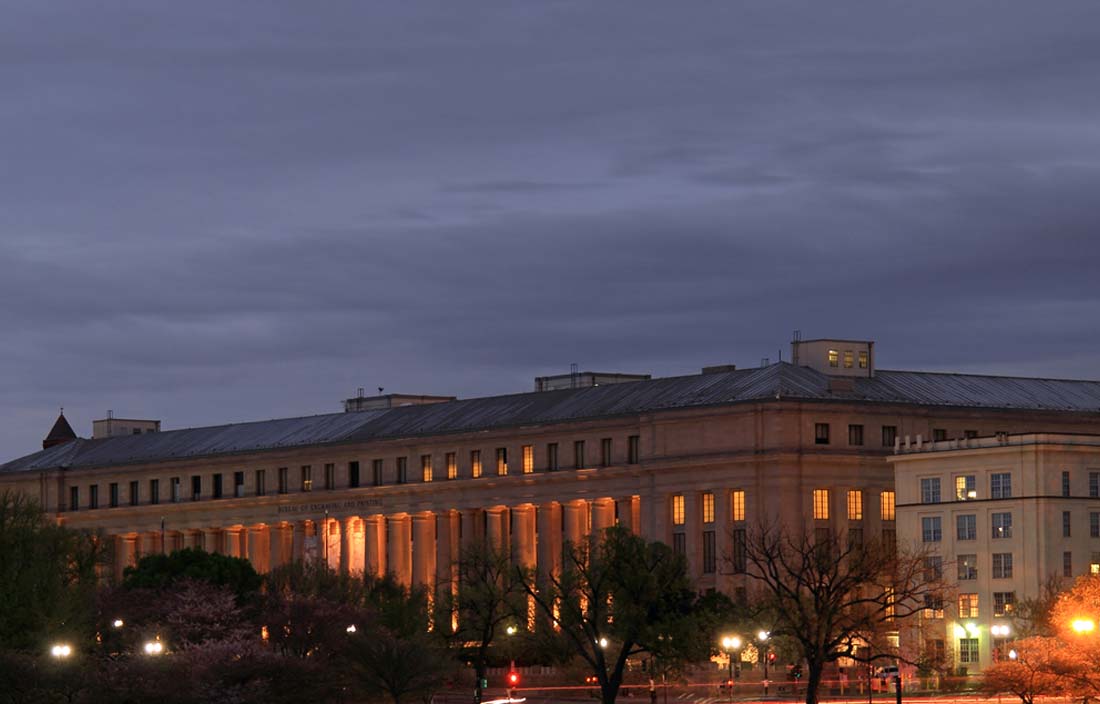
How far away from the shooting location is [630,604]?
183 m

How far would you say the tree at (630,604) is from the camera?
18200cm

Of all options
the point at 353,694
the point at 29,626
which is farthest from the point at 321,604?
the point at 29,626

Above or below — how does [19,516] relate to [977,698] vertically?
above

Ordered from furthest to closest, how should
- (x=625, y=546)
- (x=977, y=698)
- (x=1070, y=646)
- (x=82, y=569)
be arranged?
1. (x=82, y=569)
2. (x=625, y=546)
3. (x=977, y=698)
4. (x=1070, y=646)

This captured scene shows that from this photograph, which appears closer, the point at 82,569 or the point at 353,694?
the point at 353,694

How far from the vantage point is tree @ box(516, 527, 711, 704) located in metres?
182

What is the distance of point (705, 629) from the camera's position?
7539 inches

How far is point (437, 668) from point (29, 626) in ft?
90.1

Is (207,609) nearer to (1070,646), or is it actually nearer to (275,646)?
(275,646)

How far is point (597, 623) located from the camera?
598 feet

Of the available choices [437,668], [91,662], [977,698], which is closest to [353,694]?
[437,668]

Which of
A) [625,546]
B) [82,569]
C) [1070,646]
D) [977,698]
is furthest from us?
[82,569]

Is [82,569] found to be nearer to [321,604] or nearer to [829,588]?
[321,604]

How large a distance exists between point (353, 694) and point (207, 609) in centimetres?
2341
